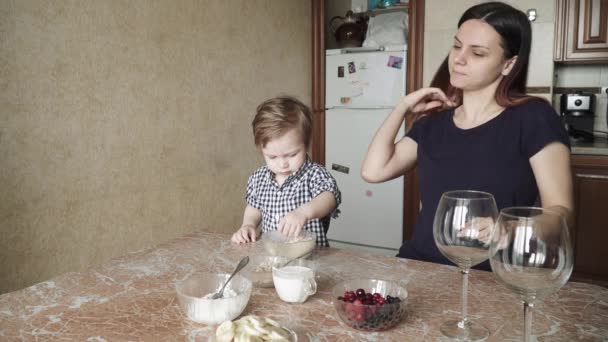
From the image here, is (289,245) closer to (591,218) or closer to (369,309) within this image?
(369,309)

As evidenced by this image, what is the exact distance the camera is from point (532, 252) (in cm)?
65

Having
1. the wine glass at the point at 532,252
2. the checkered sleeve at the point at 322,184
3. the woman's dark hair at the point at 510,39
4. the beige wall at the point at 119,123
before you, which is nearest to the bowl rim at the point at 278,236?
the checkered sleeve at the point at 322,184

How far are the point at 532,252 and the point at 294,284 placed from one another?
17.5 inches

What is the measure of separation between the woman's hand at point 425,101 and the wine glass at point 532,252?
968mm

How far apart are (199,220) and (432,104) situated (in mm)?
1767

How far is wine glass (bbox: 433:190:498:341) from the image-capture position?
0.80 metres

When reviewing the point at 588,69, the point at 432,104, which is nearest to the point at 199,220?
the point at 432,104

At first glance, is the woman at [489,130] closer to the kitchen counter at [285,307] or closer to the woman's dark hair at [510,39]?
the woman's dark hair at [510,39]

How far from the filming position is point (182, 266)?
47.7 inches

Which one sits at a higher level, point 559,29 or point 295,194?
point 559,29

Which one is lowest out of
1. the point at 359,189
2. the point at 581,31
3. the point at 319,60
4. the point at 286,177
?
the point at 359,189

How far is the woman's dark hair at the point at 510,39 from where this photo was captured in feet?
4.62

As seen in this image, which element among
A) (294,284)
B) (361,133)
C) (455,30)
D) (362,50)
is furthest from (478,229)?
(362,50)

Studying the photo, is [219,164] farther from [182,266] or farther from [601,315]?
[601,315]
